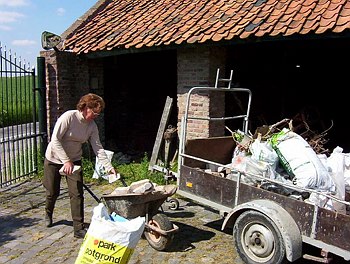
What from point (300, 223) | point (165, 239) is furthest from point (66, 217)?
point (300, 223)

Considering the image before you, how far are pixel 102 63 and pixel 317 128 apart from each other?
5681 mm

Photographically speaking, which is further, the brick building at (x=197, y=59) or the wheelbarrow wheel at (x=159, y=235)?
the brick building at (x=197, y=59)

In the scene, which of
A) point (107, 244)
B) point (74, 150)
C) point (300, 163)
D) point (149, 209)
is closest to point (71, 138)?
point (74, 150)

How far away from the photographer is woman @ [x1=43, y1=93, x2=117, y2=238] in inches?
203

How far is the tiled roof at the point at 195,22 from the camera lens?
22.3ft

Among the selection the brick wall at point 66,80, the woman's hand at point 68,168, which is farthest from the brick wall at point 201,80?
the woman's hand at point 68,168

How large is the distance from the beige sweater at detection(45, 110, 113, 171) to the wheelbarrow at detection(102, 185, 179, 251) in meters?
0.50

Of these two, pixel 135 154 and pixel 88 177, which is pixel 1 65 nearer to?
pixel 88 177

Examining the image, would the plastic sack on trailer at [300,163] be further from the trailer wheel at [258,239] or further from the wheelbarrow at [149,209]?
the wheelbarrow at [149,209]

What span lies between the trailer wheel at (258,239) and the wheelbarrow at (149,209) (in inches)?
32.9

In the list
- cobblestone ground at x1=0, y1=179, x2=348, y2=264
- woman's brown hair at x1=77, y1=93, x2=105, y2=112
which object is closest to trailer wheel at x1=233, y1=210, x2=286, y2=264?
cobblestone ground at x1=0, y1=179, x2=348, y2=264

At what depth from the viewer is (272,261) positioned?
4.25 m

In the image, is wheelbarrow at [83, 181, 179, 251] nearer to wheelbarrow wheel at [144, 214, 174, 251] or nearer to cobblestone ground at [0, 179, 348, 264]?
wheelbarrow wheel at [144, 214, 174, 251]

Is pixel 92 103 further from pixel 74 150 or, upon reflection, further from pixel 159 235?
pixel 159 235
